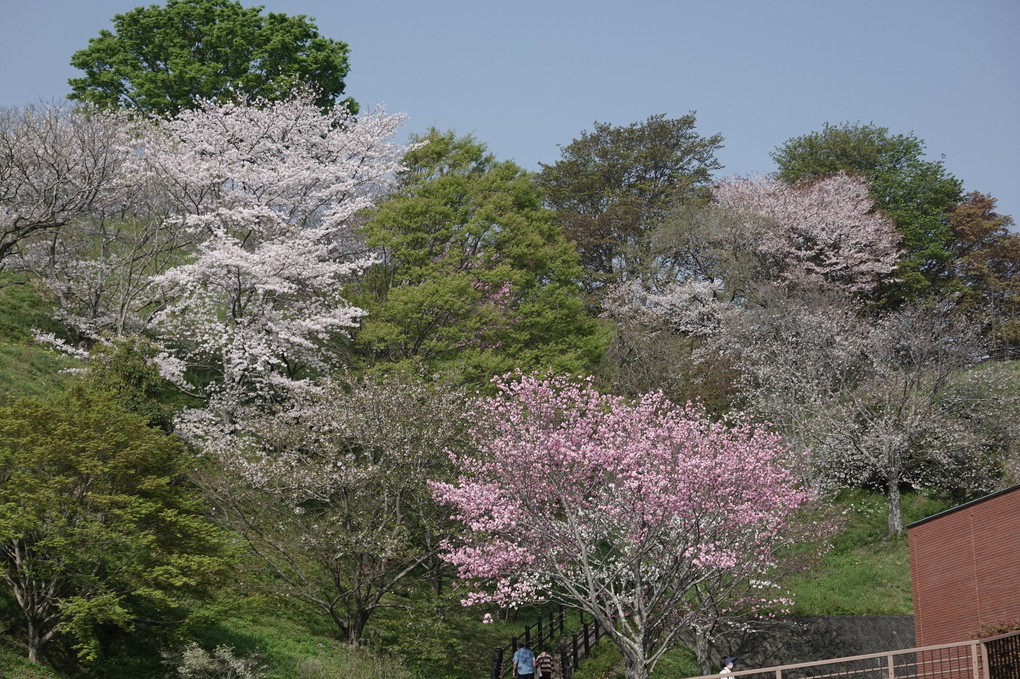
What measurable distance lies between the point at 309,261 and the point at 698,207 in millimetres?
24692

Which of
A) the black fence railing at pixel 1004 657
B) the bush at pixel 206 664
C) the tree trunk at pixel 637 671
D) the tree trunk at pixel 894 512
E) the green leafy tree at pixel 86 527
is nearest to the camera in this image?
the black fence railing at pixel 1004 657

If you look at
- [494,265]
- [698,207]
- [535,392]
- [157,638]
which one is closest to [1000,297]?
[698,207]

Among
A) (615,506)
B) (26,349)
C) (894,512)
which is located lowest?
(615,506)

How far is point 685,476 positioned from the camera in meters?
18.9

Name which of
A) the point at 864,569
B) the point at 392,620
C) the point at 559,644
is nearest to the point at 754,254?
the point at 864,569

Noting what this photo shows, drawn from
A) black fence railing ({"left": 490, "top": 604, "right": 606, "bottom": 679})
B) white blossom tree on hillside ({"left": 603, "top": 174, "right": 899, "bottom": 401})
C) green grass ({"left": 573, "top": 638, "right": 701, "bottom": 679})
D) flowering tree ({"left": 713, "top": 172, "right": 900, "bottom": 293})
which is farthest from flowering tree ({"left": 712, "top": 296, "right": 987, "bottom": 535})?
black fence railing ({"left": 490, "top": 604, "right": 606, "bottom": 679})

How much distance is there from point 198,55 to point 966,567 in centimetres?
3898

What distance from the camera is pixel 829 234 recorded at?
4566cm

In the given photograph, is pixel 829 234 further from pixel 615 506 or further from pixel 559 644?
pixel 615 506

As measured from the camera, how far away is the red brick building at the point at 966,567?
1758 centimetres

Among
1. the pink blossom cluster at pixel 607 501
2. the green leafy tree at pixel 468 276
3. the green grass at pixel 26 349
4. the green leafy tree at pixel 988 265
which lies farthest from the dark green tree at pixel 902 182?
the green grass at pixel 26 349

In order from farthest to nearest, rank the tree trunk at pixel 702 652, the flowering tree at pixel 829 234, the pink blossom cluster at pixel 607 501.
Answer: the flowering tree at pixel 829 234 → the tree trunk at pixel 702 652 → the pink blossom cluster at pixel 607 501

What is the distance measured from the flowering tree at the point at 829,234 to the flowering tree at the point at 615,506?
25.4 metres

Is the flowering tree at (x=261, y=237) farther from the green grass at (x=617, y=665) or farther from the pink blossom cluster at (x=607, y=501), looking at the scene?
the green grass at (x=617, y=665)
